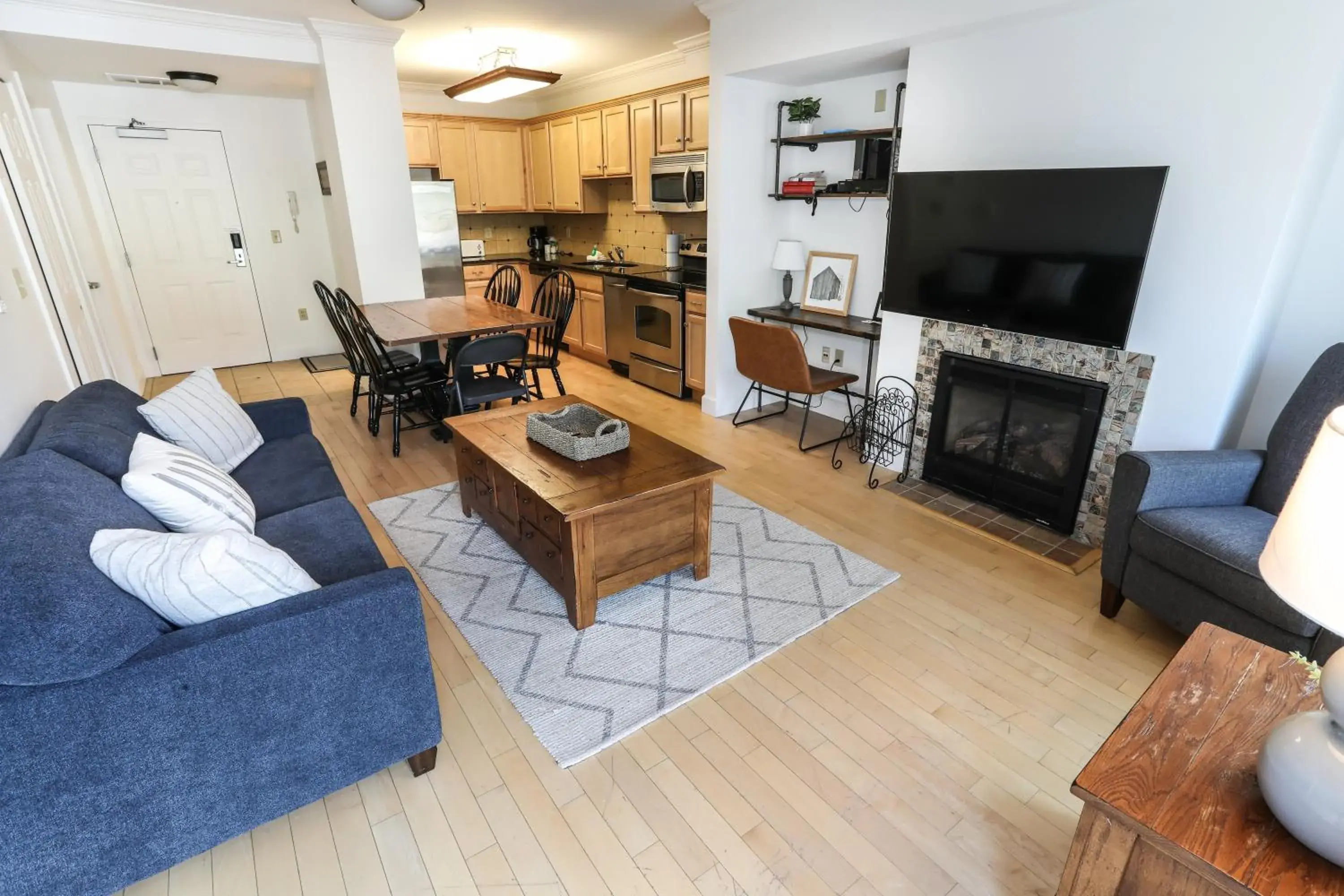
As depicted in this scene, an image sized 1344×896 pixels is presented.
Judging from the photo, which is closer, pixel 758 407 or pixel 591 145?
pixel 758 407

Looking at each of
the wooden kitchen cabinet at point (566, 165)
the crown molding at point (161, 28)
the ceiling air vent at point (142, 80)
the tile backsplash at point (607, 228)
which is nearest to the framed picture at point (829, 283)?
the tile backsplash at point (607, 228)

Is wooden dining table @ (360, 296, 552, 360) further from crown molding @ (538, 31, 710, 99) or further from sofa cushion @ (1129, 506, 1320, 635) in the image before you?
sofa cushion @ (1129, 506, 1320, 635)

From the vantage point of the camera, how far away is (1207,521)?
2.17 m

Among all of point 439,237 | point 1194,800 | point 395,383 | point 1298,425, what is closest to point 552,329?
point 395,383

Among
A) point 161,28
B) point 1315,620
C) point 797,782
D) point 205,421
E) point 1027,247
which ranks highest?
point 161,28

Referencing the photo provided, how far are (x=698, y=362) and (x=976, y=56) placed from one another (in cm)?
255

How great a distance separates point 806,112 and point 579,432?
2735mm

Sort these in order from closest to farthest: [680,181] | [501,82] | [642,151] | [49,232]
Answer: [49,232]
[501,82]
[680,181]
[642,151]

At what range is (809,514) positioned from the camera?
3.27 metres

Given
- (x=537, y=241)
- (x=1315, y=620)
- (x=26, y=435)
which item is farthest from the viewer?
(x=537, y=241)

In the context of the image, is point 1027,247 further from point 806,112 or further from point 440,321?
point 440,321

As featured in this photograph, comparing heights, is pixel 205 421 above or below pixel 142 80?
below

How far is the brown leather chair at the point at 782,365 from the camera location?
3764mm

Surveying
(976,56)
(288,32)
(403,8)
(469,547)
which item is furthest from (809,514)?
(288,32)
